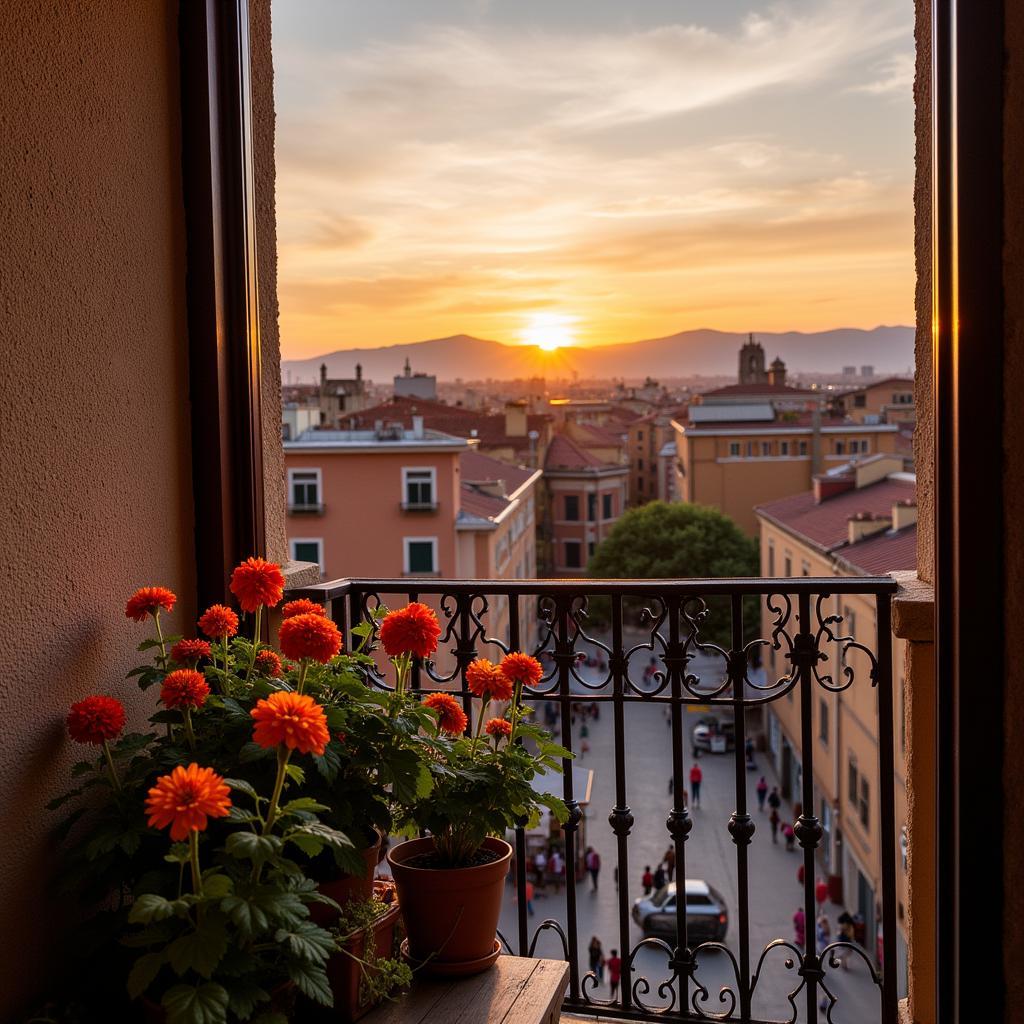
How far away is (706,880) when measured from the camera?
624 inches

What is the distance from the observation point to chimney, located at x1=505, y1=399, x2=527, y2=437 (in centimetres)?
3938

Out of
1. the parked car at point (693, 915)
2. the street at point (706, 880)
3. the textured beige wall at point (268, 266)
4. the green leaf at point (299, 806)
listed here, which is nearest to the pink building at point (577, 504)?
the street at point (706, 880)

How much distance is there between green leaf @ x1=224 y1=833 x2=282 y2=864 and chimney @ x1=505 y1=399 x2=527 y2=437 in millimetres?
37897

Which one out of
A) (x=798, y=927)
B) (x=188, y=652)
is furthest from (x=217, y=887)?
(x=798, y=927)

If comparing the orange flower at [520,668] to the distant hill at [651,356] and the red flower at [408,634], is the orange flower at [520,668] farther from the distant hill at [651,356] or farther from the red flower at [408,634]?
the distant hill at [651,356]

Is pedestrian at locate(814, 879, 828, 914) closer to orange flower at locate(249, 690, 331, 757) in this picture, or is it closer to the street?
the street

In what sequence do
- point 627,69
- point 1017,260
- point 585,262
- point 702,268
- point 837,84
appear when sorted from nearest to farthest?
point 1017,260 < point 627,69 < point 837,84 < point 585,262 < point 702,268

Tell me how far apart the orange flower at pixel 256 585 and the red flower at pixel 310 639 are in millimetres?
280

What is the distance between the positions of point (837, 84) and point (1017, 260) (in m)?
7.35

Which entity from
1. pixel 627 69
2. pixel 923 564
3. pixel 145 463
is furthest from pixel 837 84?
pixel 145 463

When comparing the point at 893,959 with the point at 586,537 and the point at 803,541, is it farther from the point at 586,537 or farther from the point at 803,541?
the point at 586,537

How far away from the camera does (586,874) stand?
1720cm

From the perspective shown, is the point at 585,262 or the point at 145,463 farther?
the point at 585,262

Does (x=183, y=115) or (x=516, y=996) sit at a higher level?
(x=183, y=115)
